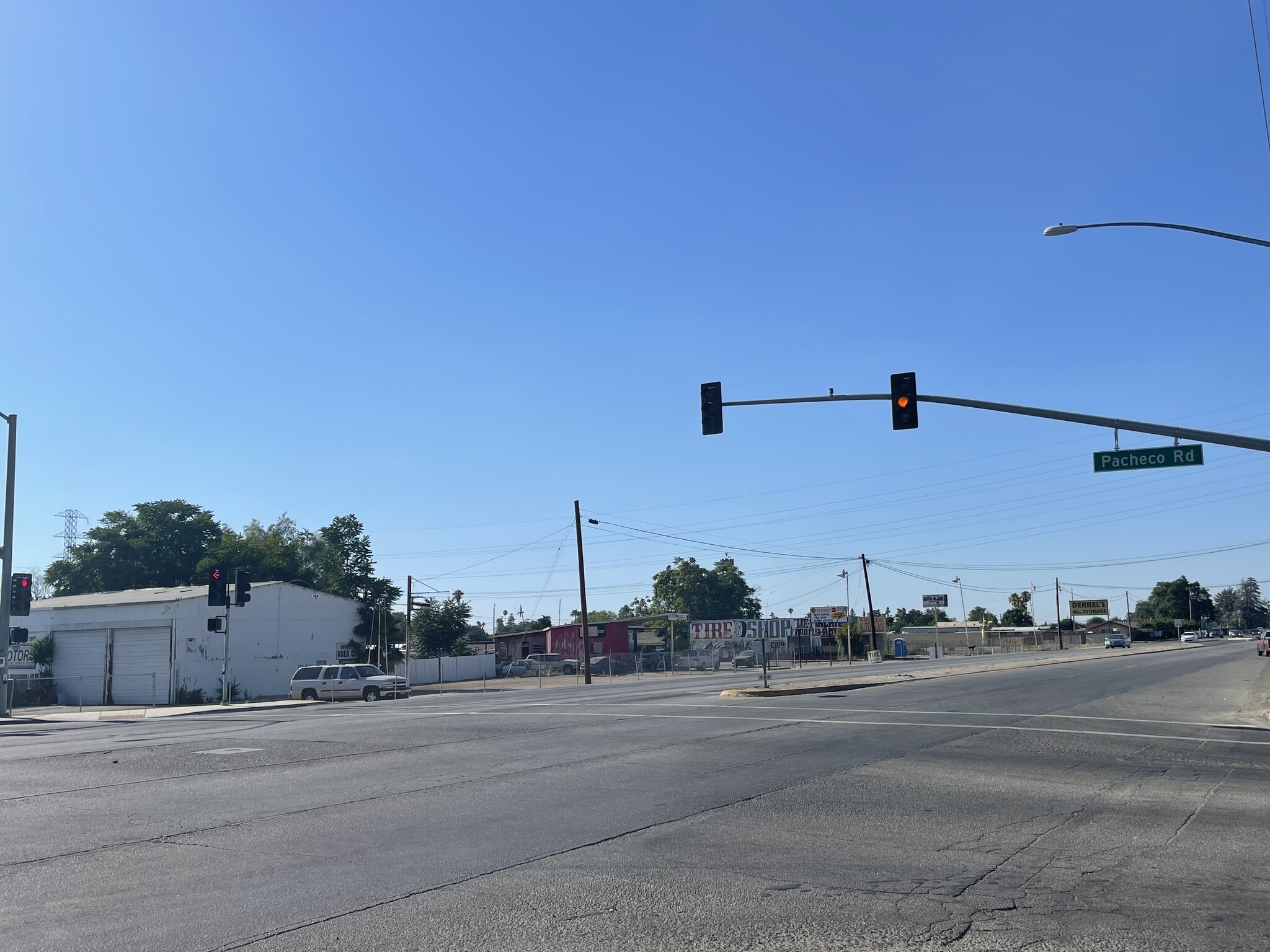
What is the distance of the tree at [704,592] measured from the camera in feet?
491

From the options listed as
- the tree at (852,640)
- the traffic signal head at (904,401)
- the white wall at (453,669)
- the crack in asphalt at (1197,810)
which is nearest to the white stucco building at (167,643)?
the white wall at (453,669)

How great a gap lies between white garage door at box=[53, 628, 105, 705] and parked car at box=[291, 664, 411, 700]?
531 inches

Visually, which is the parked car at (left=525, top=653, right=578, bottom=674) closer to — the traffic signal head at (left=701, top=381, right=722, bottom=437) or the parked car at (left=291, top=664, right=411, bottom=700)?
the parked car at (left=291, top=664, right=411, bottom=700)

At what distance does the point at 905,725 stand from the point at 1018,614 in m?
176

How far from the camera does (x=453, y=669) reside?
7450 centimetres

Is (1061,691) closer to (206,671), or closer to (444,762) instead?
(444,762)

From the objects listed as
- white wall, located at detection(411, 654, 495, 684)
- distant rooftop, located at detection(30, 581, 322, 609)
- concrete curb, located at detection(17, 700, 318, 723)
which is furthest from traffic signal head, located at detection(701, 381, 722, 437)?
white wall, located at detection(411, 654, 495, 684)

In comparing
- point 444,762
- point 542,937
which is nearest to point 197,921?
point 542,937

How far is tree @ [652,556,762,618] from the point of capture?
149750 mm

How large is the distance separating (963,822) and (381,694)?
125 ft

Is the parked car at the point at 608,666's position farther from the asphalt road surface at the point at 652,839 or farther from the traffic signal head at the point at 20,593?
the asphalt road surface at the point at 652,839

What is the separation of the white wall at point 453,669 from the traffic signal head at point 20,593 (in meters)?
34.9

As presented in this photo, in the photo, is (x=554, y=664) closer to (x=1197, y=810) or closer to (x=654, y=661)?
(x=654, y=661)

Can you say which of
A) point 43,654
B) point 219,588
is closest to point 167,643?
point 43,654
